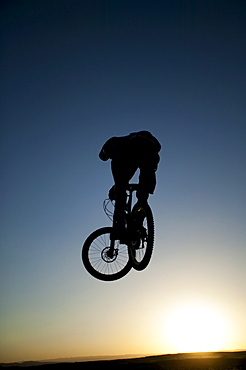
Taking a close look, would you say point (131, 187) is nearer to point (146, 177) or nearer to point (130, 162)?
point (146, 177)

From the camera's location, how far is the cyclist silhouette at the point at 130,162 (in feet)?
22.2

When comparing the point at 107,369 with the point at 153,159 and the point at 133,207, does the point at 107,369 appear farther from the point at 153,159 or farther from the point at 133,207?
the point at 153,159

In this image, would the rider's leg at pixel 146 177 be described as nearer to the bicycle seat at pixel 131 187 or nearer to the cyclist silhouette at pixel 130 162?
the cyclist silhouette at pixel 130 162

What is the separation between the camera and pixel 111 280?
739cm

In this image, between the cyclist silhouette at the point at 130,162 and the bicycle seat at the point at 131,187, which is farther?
the bicycle seat at the point at 131,187

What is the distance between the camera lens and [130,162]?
23.1ft

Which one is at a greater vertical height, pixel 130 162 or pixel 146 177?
pixel 130 162

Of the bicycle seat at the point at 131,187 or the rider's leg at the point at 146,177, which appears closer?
the rider's leg at the point at 146,177

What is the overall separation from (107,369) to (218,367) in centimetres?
297

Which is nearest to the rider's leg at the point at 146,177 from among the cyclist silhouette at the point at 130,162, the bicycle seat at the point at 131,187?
the cyclist silhouette at the point at 130,162

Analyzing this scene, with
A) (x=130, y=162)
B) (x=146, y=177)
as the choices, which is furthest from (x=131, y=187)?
(x=130, y=162)

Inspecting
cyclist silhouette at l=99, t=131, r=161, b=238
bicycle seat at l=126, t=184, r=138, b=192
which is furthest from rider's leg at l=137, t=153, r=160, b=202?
bicycle seat at l=126, t=184, r=138, b=192

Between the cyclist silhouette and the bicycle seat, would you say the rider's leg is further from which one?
the bicycle seat

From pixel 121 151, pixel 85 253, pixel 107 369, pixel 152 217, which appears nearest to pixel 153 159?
pixel 121 151
